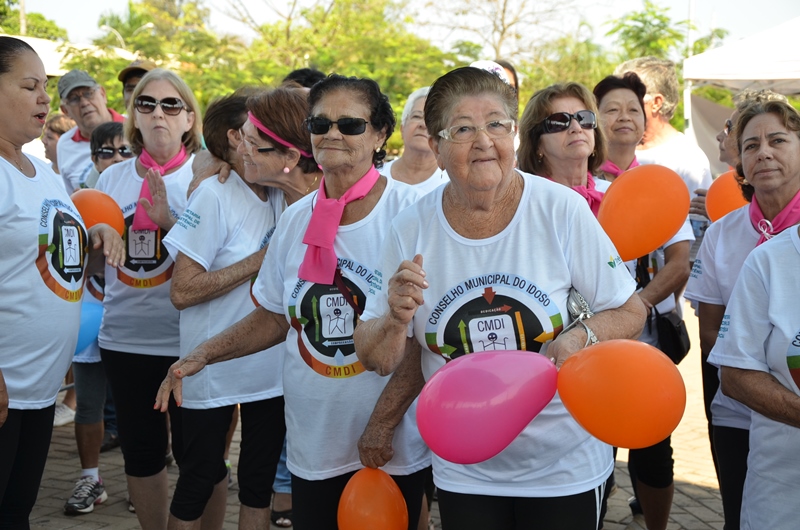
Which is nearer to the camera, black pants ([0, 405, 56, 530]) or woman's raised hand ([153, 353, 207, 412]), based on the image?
woman's raised hand ([153, 353, 207, 412])

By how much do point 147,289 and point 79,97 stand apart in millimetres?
2775

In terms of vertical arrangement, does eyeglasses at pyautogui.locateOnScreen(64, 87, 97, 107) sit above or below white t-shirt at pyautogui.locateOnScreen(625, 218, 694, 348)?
above

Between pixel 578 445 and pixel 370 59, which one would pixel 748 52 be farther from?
pixel 370 59

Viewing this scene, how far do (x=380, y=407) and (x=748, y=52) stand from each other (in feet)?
22.7

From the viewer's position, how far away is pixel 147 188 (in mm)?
4160

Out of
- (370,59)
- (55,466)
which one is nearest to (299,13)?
(370,59)

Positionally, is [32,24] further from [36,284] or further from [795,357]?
[795,357]

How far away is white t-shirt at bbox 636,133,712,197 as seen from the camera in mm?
5102

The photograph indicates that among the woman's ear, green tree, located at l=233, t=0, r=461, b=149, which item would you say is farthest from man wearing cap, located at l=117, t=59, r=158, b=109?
green tree, located at l=233, t=0, r=461, b=149

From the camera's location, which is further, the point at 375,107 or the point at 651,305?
the point at 651,305

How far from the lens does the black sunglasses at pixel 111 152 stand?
5578 mm

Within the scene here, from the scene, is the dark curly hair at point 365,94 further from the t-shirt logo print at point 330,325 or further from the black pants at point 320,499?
the black pants at point 320,499

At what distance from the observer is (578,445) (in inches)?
100.0

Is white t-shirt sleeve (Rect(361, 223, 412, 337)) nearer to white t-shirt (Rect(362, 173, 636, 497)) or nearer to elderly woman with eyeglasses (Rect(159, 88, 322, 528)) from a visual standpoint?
white t-shirt (Rect(362, 173, 636, 497))
